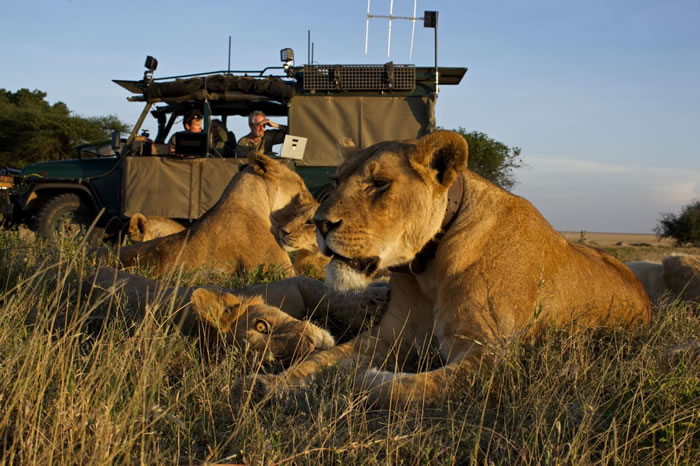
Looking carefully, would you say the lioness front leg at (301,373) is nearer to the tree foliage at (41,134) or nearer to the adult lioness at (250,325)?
the adult lioness at (250,325)

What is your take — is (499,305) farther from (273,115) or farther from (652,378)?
(273,115)

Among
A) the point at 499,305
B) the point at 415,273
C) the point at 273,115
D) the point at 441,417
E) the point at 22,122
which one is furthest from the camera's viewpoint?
the point at 22,122

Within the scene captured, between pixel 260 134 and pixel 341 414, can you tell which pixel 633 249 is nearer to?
pixel 260 134

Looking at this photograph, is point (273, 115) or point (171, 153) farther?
point (273, 115)

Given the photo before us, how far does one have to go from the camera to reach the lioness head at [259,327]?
282 centimetres

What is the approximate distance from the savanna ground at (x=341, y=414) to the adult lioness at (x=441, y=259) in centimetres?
14

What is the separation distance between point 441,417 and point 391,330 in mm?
985

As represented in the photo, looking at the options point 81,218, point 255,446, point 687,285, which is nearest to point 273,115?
point 81,218

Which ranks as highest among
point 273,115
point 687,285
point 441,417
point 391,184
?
point 273,115

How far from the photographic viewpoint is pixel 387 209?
8.75ft

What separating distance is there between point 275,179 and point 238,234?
781 mm

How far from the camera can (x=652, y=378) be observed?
2.21m

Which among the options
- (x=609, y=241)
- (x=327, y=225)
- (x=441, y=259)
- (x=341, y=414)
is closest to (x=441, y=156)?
(x=441, y=259)

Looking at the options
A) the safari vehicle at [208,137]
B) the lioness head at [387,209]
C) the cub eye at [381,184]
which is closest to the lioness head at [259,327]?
the lioness head at [387,209]
